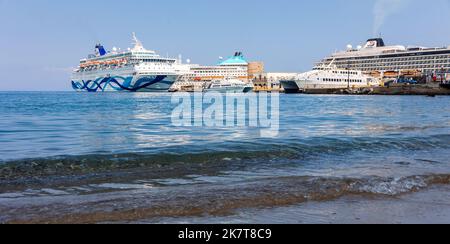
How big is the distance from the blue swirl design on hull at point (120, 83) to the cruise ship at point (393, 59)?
43.8 m

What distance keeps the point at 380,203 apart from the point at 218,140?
6.74 meters

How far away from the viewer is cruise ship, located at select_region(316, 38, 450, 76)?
95125mm

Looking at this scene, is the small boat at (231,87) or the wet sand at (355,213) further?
the small boat at (231,87)

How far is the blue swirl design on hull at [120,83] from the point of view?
7814 centimetres

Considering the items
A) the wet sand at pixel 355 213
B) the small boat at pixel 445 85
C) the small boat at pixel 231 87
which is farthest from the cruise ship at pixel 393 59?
the wet sand at pixel 355 213

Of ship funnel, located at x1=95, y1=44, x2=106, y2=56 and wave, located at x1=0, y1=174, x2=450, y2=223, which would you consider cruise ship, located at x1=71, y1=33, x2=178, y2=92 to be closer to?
ship funnel, located at x1=95, y1=44, x2=106, y2=56

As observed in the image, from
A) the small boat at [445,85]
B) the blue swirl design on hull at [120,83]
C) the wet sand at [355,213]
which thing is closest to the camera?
the wet sand at [355,213]

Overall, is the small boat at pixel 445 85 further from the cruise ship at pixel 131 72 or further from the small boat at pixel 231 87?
A: the cruise ship at pixel 131 72

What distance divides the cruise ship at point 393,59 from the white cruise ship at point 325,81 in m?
13.7

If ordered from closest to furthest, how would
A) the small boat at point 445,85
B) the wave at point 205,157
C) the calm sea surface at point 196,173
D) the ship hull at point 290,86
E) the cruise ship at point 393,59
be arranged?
1. the calm sea surface at point 196,173
2. the wave at point 205,157
3. the small boat at point 445,85
4. the ship hull at point 290,86
5. the cruise ship at point 393,59

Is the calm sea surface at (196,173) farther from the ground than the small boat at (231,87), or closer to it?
closer to it

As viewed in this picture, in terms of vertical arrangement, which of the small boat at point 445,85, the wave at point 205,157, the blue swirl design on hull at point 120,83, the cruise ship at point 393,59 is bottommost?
the wave at point 205,157
